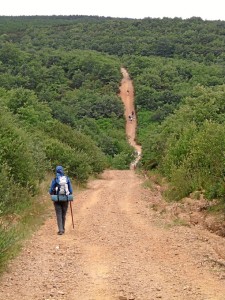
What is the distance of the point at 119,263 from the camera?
9.43m

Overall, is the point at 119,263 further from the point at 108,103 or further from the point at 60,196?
the point at 108,103

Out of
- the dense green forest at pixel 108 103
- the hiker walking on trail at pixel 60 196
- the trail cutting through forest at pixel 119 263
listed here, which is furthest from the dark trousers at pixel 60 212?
the dense green forest at pixel 108 103

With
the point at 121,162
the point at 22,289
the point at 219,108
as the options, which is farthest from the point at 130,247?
the point at 121,162

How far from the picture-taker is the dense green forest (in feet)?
56.1

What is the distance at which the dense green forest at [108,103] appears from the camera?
674 inches

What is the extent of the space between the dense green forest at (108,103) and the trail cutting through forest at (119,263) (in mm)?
1013

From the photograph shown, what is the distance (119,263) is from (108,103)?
63.3 meters

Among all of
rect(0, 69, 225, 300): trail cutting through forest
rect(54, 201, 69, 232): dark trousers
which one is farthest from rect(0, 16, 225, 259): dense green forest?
rect(54, 201, 69, 232): dark trousers

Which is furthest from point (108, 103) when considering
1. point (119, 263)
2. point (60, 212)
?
point (119, 263)

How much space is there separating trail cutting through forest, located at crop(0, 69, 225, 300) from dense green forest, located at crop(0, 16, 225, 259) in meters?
1.01

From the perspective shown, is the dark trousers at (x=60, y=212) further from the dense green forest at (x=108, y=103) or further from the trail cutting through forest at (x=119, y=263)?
the dense green forest at (x=108, y=103)

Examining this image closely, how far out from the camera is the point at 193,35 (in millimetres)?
111125

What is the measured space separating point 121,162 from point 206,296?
45.5m

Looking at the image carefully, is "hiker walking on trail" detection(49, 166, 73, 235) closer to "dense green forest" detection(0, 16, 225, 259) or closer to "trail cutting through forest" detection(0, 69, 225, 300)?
"trail cutting through forest" detection(0, 69, 225, 300)
